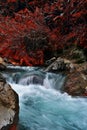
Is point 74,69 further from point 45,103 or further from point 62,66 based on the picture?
point 45,103

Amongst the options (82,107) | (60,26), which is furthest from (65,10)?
(82,107)

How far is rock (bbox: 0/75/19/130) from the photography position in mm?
3342

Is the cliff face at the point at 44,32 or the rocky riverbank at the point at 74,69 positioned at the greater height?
the cliff face at the point at 44,32

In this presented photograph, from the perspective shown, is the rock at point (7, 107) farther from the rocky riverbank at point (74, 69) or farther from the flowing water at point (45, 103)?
the rocky riverbank at point (74, 69)

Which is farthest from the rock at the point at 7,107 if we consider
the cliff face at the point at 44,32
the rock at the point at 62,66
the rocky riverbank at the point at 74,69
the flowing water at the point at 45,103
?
the cliff face at the point at 44,32

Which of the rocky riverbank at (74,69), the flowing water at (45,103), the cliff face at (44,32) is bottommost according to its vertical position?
the flowing water at (45,103)

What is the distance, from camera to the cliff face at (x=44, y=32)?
410 inches

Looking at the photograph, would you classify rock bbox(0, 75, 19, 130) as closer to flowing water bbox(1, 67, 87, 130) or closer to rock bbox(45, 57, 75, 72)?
flowing water bbox(1, 67, 87, 130)

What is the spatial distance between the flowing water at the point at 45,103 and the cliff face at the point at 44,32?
5.93 feet

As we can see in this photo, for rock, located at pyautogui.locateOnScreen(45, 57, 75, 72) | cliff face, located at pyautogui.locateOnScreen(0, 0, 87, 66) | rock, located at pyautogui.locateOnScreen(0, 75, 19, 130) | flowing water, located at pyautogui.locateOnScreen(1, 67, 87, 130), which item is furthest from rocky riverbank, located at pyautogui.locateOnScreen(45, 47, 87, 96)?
rock, located at pyautogui.locateOnScreen(0, 75, 19, 130)

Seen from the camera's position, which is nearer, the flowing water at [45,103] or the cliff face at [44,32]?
the flowing water at [45,103]

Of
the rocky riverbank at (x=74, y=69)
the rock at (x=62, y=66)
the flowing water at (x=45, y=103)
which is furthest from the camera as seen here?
the rock at (x=62, y=66)

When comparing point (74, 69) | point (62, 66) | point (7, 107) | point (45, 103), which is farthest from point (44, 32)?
point (7, 107)

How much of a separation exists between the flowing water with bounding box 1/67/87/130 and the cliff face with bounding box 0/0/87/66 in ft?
5.93
